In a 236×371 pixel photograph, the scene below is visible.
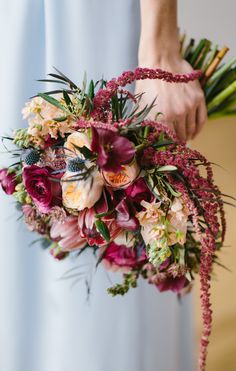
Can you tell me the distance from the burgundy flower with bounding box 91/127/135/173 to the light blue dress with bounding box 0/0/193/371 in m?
0.40

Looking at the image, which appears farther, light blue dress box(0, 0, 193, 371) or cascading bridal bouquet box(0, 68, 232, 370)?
light blue dress box(0, 0, 193, 371)

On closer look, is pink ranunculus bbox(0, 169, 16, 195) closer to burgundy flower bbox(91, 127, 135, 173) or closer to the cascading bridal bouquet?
the cascading bridal bouquet

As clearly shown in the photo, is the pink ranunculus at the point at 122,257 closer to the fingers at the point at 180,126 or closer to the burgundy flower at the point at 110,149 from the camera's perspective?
the fingers at the point at 180,126

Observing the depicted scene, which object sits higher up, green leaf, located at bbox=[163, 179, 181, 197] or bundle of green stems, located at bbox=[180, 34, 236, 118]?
bundle of green stems, located at bbox=[180, 34, 236, 118]

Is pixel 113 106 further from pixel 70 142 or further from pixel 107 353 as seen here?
pixel 107 353

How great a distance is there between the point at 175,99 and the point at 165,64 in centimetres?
7

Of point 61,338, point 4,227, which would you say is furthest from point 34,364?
point 4,227

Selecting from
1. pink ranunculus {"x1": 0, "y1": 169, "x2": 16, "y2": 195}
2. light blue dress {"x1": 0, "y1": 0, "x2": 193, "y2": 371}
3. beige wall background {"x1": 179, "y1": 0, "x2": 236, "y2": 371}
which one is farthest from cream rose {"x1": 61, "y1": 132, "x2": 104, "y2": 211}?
beige wall background {"x1": 179, "y1": 0, "x2": 236, "y2": 371}

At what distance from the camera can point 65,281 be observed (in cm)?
91

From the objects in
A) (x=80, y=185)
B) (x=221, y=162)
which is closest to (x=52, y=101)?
(x=80, y=185)

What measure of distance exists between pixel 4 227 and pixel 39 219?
19 cm

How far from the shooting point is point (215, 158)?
45.1 inches

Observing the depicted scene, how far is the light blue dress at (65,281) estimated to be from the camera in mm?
833

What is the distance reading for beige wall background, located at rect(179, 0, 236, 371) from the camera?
1.13 metres
